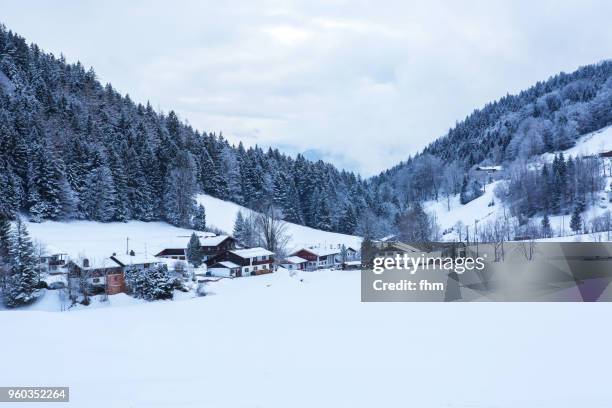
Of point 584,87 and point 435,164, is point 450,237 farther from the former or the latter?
point 584,87

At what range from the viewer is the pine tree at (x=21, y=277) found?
87.0 feet

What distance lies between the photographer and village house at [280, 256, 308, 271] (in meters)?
50.3

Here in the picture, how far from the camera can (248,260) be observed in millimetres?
43062

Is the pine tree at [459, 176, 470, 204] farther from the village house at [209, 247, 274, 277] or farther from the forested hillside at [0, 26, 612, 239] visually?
the village house at [209, 247, 274, 277]

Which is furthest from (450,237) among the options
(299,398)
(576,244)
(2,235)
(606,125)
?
(606,125)

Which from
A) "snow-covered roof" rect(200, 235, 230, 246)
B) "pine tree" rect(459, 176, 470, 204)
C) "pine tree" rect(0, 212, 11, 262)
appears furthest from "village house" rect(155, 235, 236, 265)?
"pine tree" rect(459, 176, 470, 204)

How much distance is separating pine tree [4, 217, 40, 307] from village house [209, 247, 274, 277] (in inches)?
686

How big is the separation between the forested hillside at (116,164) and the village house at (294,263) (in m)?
15.2

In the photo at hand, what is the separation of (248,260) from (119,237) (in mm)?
14331

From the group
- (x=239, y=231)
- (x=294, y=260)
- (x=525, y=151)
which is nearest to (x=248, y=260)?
(x=294, y=260)

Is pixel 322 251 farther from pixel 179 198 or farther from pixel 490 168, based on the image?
pixel 490 168

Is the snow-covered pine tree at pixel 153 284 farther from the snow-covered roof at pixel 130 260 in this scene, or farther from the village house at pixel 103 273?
the snow-covered roof at pixel 130 260

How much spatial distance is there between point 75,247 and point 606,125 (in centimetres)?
13198

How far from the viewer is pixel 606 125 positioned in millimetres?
123188
